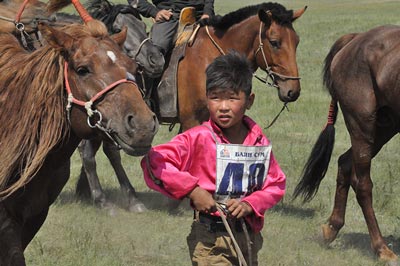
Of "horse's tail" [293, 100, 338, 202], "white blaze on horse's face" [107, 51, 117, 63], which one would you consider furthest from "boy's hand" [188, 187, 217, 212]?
"horse's tail" [293, 100, 338, 202]

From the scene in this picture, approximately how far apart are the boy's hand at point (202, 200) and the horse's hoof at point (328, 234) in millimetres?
3905

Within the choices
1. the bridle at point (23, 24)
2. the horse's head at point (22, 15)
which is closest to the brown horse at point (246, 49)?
the horse's head at point (22, 15)

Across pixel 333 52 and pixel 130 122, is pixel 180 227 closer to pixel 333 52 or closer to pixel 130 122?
pixel 333 52

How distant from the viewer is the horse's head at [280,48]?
8.40 metres

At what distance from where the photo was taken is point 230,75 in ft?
13.8

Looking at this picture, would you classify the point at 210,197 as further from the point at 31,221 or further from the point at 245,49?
the point at 245,49

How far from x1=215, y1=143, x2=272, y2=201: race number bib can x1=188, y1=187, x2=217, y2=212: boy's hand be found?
19 cm

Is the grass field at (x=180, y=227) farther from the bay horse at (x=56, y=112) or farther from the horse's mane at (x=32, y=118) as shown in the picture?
the horse's mane at (x=32, y=118)

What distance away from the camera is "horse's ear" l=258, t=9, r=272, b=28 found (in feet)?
27.5

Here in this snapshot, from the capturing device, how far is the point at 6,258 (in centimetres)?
450

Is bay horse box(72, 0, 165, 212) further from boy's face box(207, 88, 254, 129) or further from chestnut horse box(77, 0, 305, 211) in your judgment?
boy's face box(207, 88, 254, 129)

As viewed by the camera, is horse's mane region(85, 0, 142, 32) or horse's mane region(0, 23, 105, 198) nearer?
horse's mane region(0, 23, 105, 198)

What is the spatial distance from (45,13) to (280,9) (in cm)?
279

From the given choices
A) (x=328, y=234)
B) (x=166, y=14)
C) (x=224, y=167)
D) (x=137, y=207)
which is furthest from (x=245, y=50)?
(x=224, y=167)
